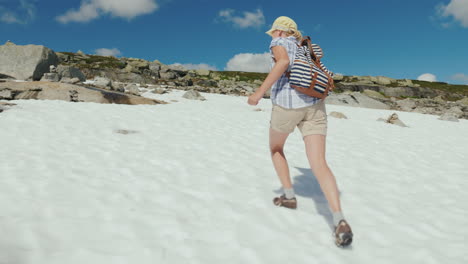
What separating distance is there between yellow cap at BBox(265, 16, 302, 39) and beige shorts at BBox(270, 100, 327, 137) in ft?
3.07

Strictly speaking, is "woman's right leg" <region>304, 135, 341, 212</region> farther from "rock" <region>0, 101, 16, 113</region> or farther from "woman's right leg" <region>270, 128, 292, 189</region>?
"rock" <region>0, 101, 16, 113</region>

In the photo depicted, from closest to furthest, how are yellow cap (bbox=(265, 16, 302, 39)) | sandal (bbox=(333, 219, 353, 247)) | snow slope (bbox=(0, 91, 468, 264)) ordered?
1. snow slope (bbox=(0, 91, 468, 264))
2. sandal (bbox=(333, 219, 353, 247))
3. yellow cap (bbox=(265, 16, 302, 39))

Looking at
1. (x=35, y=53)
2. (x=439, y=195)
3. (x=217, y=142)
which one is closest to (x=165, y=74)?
(x=35, y=53)

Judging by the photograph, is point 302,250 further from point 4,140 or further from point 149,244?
point 4,140

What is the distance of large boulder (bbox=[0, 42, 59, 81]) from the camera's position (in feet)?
85.0

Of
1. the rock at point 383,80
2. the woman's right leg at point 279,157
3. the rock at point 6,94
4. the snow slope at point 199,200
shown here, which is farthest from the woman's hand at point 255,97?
the rock at point 383,80

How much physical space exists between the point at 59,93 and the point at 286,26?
40.1 feet

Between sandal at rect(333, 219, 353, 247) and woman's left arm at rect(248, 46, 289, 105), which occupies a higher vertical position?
woman's left arm at rect(248, 46, 289, 105)

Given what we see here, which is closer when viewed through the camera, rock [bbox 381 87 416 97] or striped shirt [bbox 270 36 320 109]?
striped shirt [bbox 270 36 320 109]

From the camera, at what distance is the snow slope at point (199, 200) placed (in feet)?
9.95

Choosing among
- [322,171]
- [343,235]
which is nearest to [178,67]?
[322,171]

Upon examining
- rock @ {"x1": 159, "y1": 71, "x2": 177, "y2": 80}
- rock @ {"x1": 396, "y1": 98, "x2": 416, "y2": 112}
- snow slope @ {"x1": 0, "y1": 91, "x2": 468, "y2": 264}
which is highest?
rock @ {"x1": 159, "y1": 71, "x2": 177, "y2": 80}

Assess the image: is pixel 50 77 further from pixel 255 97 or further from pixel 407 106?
pixel 407 106

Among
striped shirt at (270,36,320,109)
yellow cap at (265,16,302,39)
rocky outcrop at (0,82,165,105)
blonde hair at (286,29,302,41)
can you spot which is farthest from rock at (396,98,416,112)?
striped shirt at (270,36,320,109)
